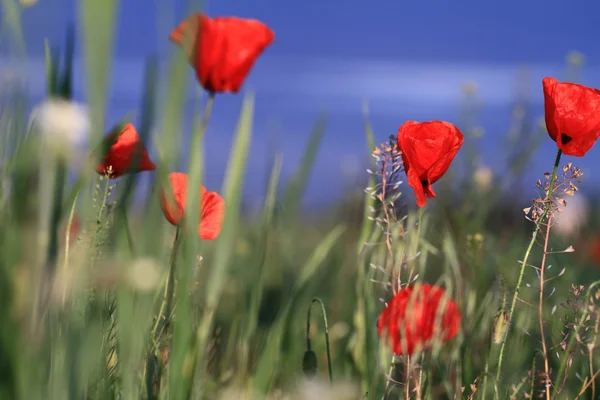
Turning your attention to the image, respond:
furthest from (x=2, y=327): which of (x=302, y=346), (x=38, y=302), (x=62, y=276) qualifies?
(x=302, y=346)

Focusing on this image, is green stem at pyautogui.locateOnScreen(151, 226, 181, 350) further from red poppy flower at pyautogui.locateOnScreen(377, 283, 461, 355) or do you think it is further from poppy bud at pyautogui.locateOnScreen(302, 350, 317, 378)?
red poppy flower at pyautogui.locateOnScreen(377, 283, 461, 355)

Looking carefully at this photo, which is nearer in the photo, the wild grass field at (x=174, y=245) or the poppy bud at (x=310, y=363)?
the wild grass field at (x=174, y=245)

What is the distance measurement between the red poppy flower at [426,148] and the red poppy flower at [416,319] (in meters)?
0.16

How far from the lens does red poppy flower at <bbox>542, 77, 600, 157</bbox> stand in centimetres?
106

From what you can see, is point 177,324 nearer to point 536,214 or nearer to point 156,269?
point 156,269

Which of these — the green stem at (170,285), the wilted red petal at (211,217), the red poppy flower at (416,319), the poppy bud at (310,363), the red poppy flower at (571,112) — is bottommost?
the poppy bud at (310,363)

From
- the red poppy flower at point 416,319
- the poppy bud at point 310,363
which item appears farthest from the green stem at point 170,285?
the red poppy flower at point 416,319

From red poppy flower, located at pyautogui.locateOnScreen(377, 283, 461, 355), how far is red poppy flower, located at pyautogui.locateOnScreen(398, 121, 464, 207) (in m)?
0.16

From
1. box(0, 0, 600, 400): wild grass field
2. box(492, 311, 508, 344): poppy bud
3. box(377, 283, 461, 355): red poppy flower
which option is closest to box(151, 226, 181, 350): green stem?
box(0, 0, 600, 400): wild grass field

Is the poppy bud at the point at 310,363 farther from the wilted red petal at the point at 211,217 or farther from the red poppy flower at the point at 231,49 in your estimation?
the red poppy flower at the point at 231,49

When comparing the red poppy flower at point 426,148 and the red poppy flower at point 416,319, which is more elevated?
the red poppy flower at point 426,148

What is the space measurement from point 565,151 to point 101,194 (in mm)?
672

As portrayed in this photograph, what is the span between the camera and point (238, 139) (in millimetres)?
797

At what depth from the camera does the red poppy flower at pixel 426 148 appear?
101 centimetres
